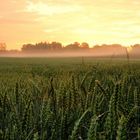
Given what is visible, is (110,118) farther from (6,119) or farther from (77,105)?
(6,119)

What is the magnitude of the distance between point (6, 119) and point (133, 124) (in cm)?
95

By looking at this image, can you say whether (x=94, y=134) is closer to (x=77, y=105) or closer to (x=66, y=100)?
(x=66, y=100)

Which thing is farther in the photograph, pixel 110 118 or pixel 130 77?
pixel 130 77

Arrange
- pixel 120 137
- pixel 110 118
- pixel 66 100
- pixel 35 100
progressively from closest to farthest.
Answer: pixel 120 137 < pixel 110 118 < pixel 66 100 < pixel 35 100

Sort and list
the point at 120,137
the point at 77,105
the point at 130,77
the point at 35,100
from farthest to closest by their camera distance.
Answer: the point at 130,77
the point at 35,100
the point at 77,105
the point at 120,137

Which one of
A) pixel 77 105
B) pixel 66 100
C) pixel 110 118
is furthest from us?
pixel 77 105

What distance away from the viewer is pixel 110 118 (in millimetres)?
1834

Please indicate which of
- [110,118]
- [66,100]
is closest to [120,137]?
[110,118]

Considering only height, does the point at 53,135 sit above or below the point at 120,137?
below

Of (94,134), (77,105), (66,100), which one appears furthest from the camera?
(77,105)

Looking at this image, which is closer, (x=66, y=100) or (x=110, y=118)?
(x=110, y=118)

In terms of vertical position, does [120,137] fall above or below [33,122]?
above

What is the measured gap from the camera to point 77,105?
2.82 meters

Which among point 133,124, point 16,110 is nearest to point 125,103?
point 133,124
